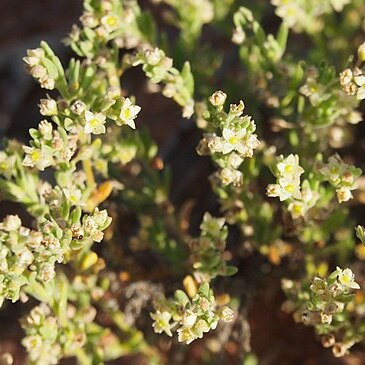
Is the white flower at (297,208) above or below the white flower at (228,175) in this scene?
below

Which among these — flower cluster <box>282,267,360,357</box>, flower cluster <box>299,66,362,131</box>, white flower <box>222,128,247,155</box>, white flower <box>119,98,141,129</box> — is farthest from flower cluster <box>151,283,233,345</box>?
flower cluster <box>299,66,362,131</box>

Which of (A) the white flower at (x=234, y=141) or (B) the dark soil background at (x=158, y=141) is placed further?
(B) the dark soil background at (x=158, y=141)

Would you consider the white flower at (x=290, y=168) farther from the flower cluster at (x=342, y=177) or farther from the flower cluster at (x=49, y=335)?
the flower cluster at (x=49, y=335)

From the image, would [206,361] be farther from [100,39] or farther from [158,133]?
[158,133]

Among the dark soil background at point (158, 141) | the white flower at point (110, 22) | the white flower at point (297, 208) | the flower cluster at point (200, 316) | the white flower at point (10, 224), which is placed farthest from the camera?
the dark soil background at point (158, 141)

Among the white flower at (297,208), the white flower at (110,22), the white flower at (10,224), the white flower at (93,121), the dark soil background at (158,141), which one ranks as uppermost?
the white flower at (110,22)

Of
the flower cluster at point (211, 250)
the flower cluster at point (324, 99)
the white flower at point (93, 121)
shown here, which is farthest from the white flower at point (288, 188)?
the white flower at point (93, 121)

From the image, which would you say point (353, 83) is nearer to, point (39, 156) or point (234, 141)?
point (234, 141)

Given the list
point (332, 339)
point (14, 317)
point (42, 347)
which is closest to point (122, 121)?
point (42, 347)
